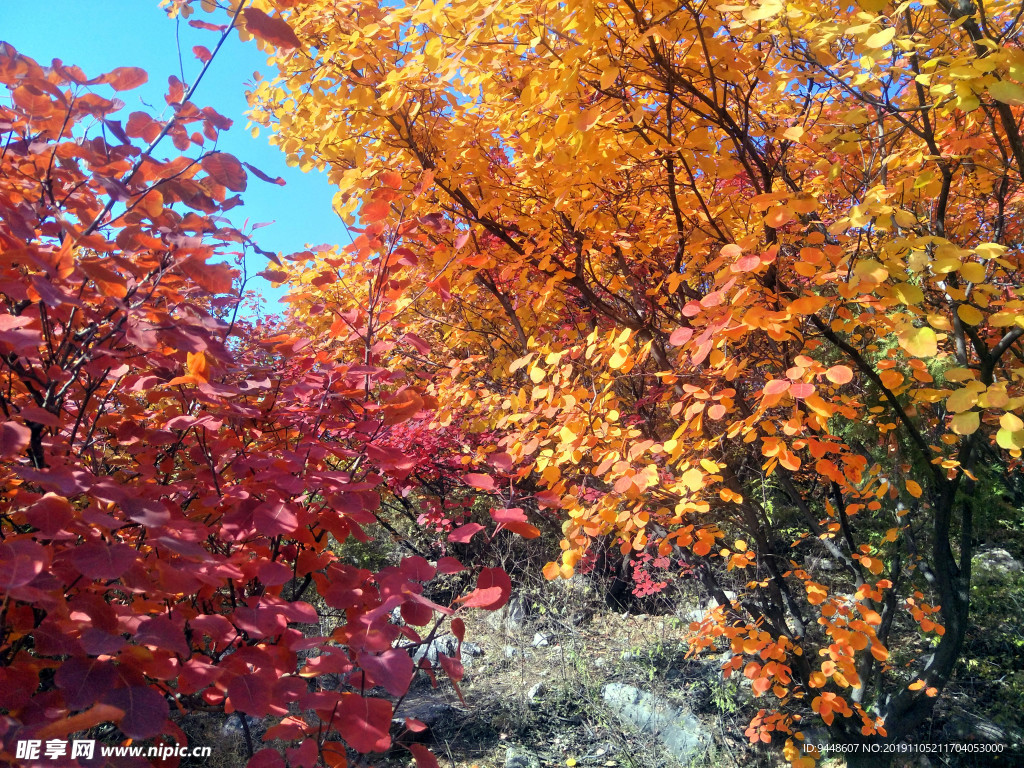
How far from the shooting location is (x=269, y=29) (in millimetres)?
1081

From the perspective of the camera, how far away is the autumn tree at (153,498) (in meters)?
0.85

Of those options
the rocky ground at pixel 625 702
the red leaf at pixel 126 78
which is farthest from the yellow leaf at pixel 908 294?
the rocky ground at pixel 625 702

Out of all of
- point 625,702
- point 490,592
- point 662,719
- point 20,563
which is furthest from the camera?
point 625,702

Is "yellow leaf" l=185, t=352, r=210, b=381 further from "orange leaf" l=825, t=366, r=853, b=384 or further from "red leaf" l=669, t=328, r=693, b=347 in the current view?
"orange leaf" l=825, t=366, r=853, b=384

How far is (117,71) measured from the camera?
1262mm

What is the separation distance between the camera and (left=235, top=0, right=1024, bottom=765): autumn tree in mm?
1460

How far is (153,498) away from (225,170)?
0.75 m

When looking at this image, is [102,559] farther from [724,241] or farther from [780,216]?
[724,241]

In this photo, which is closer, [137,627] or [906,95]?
[137,627]

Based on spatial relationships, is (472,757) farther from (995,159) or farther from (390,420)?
(995,159)

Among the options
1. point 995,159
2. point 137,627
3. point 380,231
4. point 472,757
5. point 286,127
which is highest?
point 286,127

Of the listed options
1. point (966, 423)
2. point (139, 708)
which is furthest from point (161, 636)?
point (966, 423)

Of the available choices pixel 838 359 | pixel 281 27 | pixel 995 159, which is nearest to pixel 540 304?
pixel 281 27

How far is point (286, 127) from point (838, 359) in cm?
311
